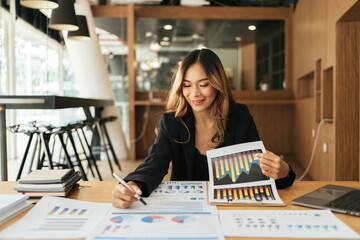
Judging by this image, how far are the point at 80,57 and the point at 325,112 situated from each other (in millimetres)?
3655

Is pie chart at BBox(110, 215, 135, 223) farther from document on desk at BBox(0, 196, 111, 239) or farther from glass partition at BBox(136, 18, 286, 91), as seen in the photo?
glass partition at BBox(136, 18, 286, 91)

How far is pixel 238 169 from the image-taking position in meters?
1.21

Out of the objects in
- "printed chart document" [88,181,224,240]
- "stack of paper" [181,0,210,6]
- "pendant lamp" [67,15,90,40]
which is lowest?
"printed chart document" [88,181,224,240]

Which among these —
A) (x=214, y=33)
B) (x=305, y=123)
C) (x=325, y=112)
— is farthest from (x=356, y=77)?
(x=214, y=33)

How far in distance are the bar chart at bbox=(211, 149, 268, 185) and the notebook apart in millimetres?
161

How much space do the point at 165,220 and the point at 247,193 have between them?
0.34m

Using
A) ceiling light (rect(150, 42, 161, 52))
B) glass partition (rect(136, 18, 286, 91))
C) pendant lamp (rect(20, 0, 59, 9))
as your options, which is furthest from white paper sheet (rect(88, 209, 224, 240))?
ceiling light (rect(150, 42, 161, 52))

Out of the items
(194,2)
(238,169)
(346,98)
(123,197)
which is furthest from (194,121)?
(194,2)

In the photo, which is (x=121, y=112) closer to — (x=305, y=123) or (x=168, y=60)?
(x=168, y=60)

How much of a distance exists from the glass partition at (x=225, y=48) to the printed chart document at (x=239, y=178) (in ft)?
16.5

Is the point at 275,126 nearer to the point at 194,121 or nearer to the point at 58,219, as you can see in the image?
the point at 194,121

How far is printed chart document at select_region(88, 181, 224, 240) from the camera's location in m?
0.81

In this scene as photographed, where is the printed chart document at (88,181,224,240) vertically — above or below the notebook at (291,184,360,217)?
below

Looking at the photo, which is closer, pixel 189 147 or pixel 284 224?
pixel 284 224
